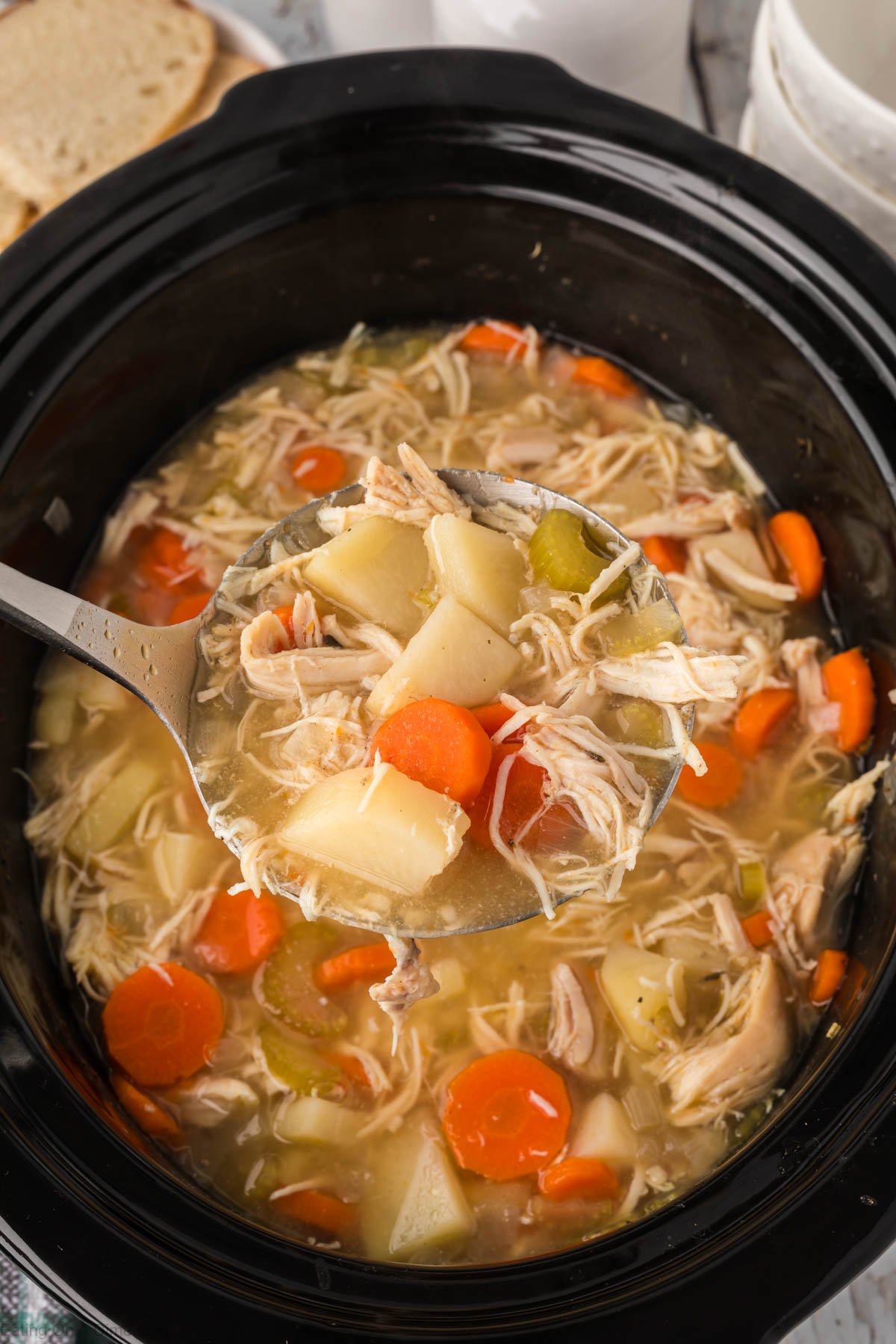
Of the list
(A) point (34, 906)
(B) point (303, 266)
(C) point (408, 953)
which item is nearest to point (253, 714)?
(C) point (408, 953)

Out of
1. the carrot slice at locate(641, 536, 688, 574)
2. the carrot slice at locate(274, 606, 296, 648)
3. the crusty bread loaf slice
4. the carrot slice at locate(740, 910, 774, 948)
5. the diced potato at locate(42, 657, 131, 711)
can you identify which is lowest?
the carrot slice at locate(740, 910, 774, 948)

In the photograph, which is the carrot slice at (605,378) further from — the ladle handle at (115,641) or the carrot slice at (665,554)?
the ladle handle at (115,641)

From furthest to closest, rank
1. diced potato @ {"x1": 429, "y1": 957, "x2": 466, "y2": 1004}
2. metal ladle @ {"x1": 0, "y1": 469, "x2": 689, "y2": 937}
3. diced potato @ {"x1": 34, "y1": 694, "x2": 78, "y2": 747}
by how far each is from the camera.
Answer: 1. diced potato @ {"x1": 34, "y1": 694, "x2": 78, "y2": 747}
2. diced potato @ {"x1": 429, "y1": 957, "x2": 466, "y2": 1004}
3. metal ladle @ {"x1": 0, "y1": 469, "x2": 689, "y2": 937}

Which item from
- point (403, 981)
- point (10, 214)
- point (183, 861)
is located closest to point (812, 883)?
point (403, 981)

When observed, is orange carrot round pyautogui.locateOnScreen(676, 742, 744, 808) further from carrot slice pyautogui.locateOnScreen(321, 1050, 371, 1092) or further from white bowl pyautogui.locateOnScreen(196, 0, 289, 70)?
white bowl pyautogui.locateOnScreen(196, 0, 289, 70)

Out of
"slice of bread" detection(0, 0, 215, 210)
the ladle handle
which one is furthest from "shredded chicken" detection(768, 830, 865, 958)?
"slice of bread" detection(0, 0, 215, 210)

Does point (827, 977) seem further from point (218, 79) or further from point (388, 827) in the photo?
point (218, 79)
